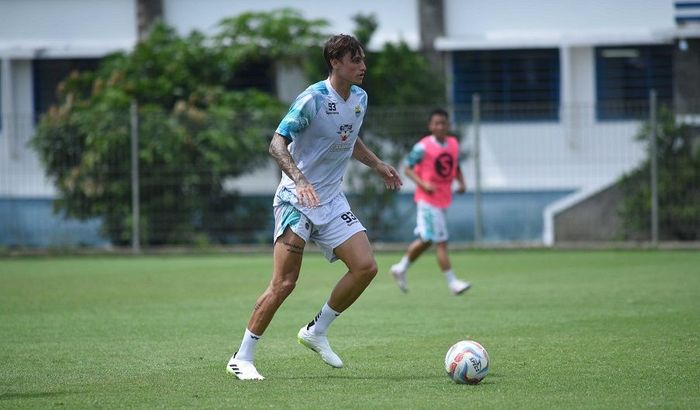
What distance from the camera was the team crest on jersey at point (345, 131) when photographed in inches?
336

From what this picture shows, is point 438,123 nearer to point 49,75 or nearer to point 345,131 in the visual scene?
point 345,131

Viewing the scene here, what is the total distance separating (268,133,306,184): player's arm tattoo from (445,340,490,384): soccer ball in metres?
1.56

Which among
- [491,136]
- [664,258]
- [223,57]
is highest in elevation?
[223,57]

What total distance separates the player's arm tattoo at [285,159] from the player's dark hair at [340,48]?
0.65m

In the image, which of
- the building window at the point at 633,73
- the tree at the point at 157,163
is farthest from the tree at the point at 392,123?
the building window at the point at 633,73

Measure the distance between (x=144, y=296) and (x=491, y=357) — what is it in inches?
273

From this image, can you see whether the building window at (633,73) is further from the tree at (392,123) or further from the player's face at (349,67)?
the player's face at (349,67)

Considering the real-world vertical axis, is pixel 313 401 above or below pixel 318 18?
below

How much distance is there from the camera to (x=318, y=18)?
92.1 feet

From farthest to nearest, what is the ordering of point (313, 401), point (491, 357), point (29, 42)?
point (29, 42), point (491, 357), point (313, 401)

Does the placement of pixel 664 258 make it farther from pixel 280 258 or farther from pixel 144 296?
pixel 280 258

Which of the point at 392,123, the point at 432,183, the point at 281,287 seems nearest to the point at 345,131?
the point at 281,287

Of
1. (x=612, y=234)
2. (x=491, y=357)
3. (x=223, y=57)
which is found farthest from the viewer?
(x=223, y=57)

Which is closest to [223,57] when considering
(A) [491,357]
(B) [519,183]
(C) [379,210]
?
(C) [379,210]
